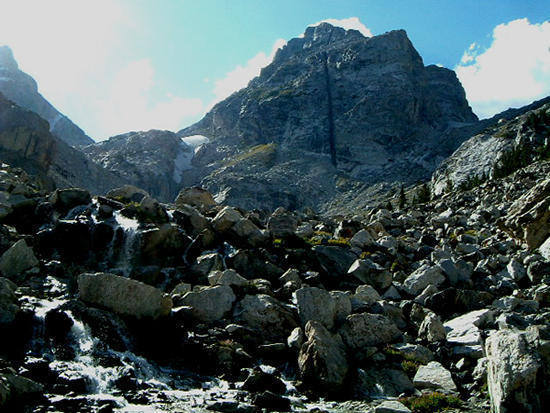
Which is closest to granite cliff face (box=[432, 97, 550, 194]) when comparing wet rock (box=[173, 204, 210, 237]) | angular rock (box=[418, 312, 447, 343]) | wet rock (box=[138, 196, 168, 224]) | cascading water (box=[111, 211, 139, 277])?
wet rock (box=[173, 204, 210, 237])

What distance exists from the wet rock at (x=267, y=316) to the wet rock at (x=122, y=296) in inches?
134

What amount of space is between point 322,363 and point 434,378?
12.6 ft

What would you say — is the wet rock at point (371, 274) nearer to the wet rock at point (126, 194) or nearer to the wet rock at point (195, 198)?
the wet rock at point (195, 198)

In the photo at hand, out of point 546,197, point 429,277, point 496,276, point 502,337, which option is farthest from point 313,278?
point 546,197

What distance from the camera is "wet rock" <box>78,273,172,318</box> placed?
18656 millimetres

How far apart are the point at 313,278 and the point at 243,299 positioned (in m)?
6.58

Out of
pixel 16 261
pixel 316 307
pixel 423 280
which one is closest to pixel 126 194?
pixel 16 261

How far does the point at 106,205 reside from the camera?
36.2 meters

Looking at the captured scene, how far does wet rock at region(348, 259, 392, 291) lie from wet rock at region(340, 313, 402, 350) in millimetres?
7618

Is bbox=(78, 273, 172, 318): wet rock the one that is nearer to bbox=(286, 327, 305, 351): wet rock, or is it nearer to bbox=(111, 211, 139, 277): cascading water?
bbox=(286, 327, 305, 351): wet rock

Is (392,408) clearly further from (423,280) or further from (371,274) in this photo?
(371,274)

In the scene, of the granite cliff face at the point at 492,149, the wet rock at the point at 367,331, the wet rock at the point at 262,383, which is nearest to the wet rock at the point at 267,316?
the wet rock at the point at 367,331

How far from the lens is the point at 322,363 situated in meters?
15.8

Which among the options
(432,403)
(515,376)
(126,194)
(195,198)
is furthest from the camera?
(195,198)
